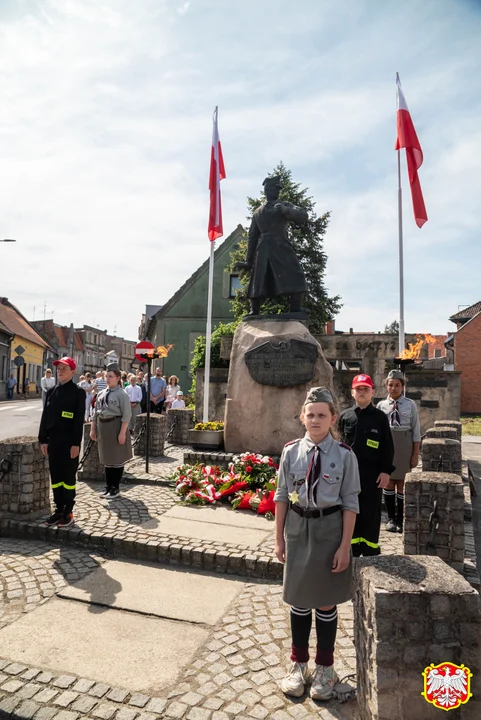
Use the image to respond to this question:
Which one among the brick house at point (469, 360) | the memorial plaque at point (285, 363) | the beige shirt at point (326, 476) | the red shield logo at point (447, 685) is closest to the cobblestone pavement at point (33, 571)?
the beige shirt at point (326, 476)

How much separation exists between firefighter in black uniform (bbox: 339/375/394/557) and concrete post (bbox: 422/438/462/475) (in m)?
2.66

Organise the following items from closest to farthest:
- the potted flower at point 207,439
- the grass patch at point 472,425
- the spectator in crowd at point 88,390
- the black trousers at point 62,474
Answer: the black trousers at point 62,474 → the potted flower at point 207,439 → the spectator in crowd at point 88,390 → the grass patch at point 472,425

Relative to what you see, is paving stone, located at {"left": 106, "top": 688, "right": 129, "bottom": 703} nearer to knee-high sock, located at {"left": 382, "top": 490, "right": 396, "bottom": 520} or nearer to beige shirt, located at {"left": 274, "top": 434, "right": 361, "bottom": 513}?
beige shirt, located at {"left": 274, "top": 434, "right": 361, "bottom": 513}

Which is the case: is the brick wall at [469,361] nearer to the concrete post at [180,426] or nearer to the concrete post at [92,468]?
the concrete post at [180,426]

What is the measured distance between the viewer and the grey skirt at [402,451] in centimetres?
545

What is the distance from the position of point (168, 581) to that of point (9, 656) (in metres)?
1.41

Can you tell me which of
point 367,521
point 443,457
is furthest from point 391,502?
point 367,521

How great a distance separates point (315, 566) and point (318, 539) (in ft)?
0.45

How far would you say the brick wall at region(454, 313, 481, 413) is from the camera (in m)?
31.7

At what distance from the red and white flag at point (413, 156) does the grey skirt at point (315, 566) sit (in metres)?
9.39

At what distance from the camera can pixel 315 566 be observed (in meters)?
2.64

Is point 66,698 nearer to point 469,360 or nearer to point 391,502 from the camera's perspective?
point 391,502

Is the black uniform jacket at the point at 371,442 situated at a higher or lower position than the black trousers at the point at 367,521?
higher

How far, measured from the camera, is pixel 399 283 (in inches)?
419
